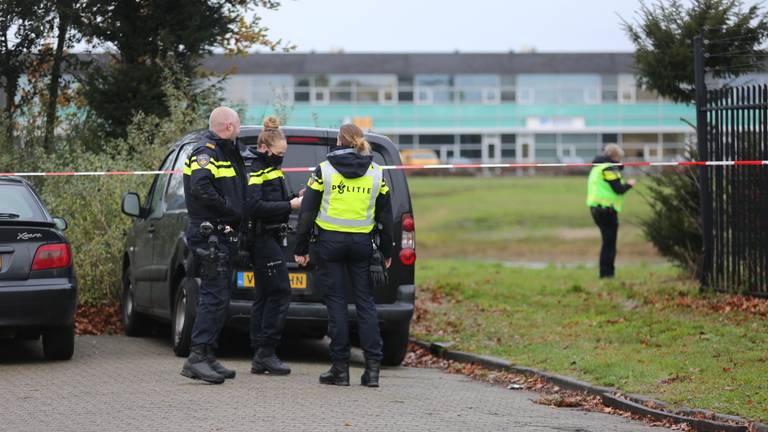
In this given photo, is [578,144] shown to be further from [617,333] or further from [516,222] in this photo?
[617,333]

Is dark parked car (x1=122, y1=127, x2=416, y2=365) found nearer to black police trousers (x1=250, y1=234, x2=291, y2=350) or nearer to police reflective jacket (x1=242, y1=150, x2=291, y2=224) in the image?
black police trousers (x1=250, y1=234, x2=291, y2=350)

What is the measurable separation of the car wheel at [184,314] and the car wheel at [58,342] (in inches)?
34.6

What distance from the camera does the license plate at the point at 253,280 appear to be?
34.3 ft

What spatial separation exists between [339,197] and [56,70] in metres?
8.32

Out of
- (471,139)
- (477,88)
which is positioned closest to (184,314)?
(471,139)

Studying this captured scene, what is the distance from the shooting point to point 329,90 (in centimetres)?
7762

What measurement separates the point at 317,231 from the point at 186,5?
756 cm

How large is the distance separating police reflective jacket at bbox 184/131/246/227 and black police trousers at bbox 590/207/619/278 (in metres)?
9.31

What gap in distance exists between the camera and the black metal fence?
13.5 meters

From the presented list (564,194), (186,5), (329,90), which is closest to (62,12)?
(186,5)

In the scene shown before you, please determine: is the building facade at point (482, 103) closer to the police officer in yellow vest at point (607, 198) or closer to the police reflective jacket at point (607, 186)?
the police officer in yellow vest at point (607, 198)

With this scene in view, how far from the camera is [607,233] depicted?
18.0 meters

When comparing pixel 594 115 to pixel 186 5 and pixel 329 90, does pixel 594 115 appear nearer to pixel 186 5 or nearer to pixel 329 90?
pixel 329 90

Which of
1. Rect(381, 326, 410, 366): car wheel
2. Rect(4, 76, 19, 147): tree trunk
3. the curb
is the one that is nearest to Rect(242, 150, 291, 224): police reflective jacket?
Rect(381, 326, 410, 366): car wheel
